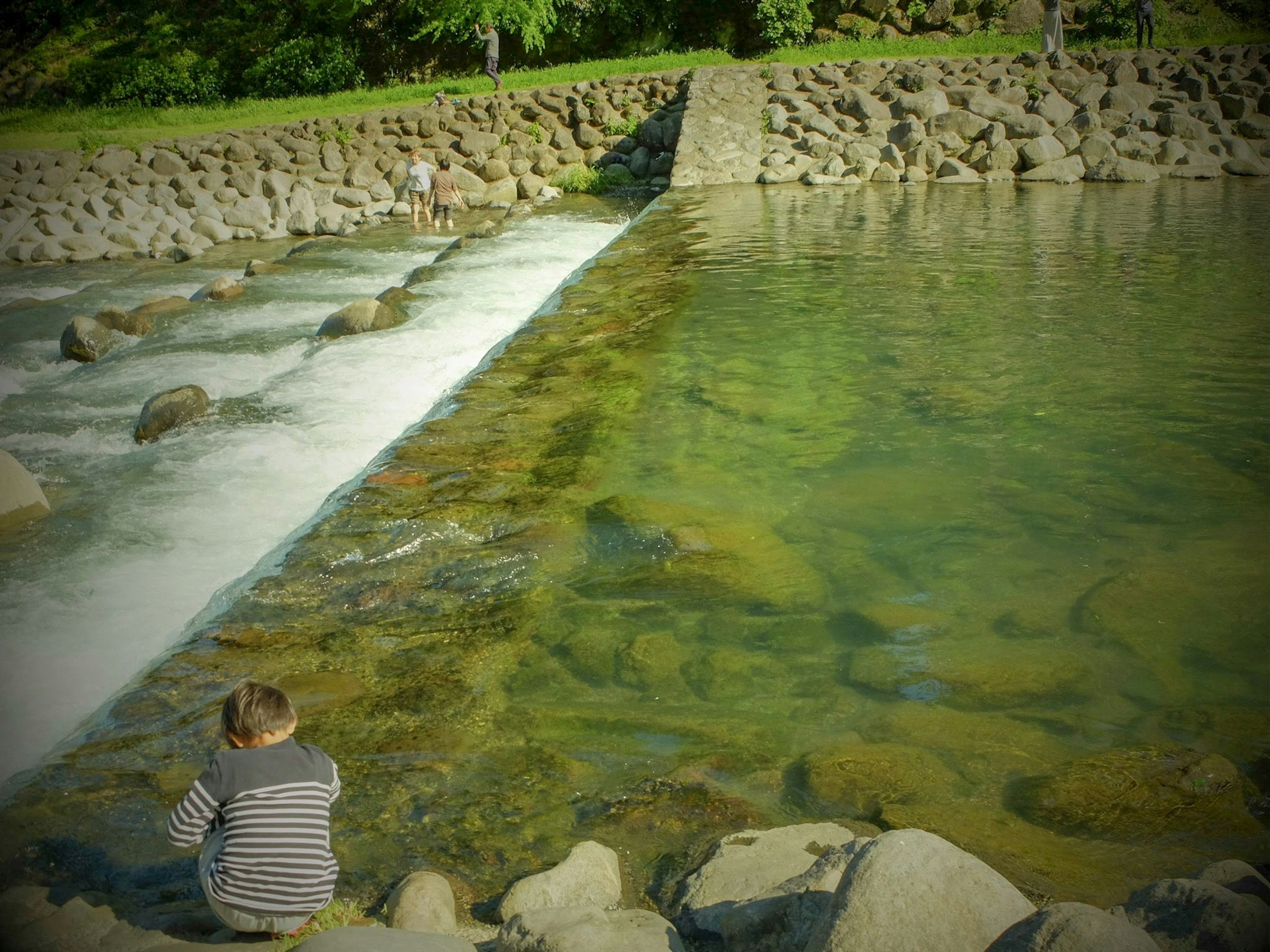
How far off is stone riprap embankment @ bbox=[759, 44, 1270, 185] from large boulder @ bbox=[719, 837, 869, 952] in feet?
52.0

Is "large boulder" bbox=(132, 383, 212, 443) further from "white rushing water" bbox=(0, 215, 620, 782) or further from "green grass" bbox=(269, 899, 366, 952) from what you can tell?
"green grass" bbox=(269, 899, 366, 952)

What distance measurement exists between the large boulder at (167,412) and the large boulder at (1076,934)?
7.08 m

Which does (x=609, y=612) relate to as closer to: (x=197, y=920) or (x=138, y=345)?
(x=197, y=920)

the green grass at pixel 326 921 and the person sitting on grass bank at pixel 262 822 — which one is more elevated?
the person sitting on grass bank at pixel 262 822

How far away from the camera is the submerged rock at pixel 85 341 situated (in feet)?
33.0

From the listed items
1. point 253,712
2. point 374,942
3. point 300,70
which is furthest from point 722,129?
point 374,942

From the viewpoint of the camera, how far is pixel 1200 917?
2146 mm

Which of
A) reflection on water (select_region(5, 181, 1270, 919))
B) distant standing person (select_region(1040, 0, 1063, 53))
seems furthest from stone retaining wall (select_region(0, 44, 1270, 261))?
reflection on water (select_region(5, 181, 1270, 919))

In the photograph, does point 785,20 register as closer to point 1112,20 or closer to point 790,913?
point 1112,20

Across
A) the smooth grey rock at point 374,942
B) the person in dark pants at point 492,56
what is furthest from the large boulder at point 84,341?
the person in dark pants at point 492,56

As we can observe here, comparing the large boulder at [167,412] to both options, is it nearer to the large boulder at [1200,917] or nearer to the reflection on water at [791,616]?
the reflection on water at [791,616]

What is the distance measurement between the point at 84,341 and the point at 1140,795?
10123 mm

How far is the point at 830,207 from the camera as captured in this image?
14.6m

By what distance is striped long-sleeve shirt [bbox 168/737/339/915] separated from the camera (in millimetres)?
2578
